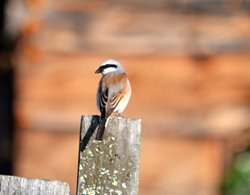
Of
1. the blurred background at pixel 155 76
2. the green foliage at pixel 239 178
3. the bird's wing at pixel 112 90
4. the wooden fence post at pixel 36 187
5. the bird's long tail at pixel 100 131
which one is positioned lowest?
the wooden fence post at pixel 36 187

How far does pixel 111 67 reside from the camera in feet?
20.6

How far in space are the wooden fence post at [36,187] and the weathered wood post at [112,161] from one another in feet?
0.42

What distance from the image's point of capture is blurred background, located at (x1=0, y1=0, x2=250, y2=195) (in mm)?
10391

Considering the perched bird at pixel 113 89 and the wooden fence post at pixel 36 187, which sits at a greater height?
the perched bird at pixel 113 89

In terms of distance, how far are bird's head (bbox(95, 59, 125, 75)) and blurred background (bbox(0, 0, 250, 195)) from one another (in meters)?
4.05

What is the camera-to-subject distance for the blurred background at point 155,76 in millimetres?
10391

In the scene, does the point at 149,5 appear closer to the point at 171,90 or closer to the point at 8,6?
the point at 171,90

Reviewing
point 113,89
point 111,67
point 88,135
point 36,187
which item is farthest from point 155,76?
point 36,187

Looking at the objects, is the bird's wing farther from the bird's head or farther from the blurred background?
the blurred background

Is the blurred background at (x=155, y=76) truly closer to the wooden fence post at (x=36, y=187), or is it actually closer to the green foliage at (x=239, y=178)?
the green foliage at (x=239, y=178)

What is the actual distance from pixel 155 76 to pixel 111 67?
4.14 meters

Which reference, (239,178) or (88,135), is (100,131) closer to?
(88,135)

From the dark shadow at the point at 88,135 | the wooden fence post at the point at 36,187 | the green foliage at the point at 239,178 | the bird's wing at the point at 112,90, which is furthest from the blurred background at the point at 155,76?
the wooden fence post at the point at 36,187

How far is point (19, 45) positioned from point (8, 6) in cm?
50
